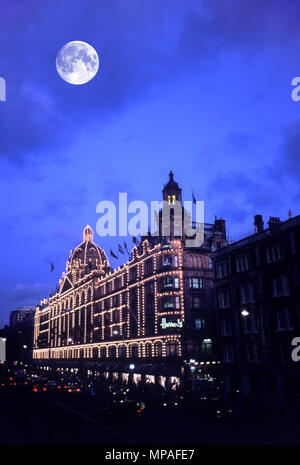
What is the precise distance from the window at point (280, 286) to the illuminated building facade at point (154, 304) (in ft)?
68.5

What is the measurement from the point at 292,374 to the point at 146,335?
31513 mm

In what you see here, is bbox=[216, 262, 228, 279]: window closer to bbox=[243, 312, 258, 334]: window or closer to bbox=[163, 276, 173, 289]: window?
bbox=[243, 312, 258, 334]: window

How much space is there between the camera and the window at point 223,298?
173 feet

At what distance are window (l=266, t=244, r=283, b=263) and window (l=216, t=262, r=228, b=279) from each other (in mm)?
8450

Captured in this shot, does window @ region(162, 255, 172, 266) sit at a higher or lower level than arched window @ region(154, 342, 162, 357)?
higher

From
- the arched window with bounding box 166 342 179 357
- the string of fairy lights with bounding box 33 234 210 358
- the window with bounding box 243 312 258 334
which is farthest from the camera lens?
the string of fairy lights with bounding box 33 234 210 358

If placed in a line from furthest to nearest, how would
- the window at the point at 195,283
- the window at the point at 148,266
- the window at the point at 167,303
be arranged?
the window at the point at 148,266 < the window at the point at 195,283 < the window at the point at 167,303

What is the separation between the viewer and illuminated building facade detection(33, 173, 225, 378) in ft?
206

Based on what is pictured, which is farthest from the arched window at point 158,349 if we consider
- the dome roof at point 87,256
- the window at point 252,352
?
the dome roof at point 87,256

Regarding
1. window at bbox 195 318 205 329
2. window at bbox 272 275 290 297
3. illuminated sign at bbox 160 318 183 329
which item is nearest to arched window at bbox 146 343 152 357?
illuminated sign at bbox 160 318 183 329

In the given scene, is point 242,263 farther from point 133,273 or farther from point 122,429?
point 133,273

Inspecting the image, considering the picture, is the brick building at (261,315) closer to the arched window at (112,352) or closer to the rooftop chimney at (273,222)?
the rooftop chimney at (273,222)

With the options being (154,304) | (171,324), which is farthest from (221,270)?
(154,304)

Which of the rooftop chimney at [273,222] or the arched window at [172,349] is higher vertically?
the rooftop chimney at [273,222]
